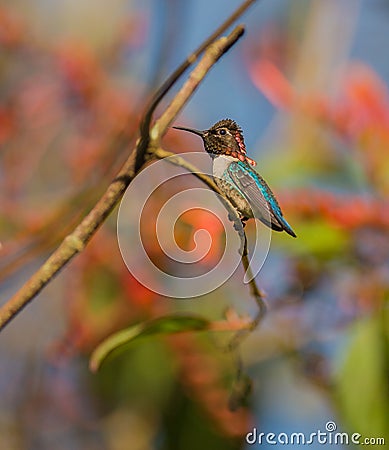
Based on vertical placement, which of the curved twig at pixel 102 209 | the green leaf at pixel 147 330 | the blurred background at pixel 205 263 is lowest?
the curved twig at pixel 102 209

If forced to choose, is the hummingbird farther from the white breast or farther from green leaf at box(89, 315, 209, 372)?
green leaf at box(89, 315, 209, 372)

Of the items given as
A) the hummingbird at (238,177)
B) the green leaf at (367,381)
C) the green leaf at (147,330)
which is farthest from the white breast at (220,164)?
the green leaf at (367,381)

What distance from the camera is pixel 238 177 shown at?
40 centimetres

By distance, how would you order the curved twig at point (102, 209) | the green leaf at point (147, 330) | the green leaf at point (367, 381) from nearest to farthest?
the curved twig at point (102, 209), the green leaf at point (147, 330), the green leaf at point (367, 381)

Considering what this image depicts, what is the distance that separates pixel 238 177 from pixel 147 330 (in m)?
0.28

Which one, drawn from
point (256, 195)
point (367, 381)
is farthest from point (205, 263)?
point (256, 195)

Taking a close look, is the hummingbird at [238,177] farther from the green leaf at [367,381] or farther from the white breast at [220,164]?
the green leaf at [367,381]

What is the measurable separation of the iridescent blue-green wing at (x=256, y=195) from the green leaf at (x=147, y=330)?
0.26m

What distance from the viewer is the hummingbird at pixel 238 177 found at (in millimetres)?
386

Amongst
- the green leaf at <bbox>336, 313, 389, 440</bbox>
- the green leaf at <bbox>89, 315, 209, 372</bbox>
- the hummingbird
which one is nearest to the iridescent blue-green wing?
the hummingbird

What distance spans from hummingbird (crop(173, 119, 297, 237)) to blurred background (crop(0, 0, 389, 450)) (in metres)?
0.25

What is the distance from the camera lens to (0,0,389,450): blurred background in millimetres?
896

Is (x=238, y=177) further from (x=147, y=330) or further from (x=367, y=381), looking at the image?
(x=367, y=381)

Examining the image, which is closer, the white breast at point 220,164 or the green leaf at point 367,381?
the white breast at point 220,164
